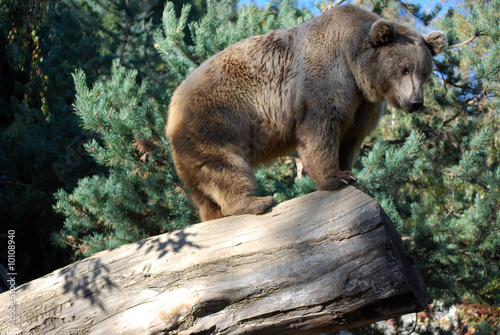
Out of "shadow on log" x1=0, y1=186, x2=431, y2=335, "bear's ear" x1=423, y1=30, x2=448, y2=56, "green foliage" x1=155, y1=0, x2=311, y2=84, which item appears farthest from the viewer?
"green foliage" x1=155, y1=0, x2=311, y2=84

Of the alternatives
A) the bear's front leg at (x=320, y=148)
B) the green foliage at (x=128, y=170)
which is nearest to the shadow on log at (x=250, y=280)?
the bear's front leg at (x=320, y=148)

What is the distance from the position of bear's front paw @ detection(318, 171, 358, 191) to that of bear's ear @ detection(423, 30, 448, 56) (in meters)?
1.48

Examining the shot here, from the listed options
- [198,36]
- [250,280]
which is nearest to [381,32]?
[250,280]

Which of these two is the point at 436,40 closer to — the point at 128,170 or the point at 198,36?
the point at 198,36

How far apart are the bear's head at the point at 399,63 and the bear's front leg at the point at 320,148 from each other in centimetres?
54

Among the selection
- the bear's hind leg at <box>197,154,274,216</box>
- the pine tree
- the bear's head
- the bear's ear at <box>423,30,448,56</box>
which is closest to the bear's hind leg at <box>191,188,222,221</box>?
the bear's hind leg at <box>197,154,274,216</box>

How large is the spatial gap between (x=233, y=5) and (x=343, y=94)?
9.46 metres

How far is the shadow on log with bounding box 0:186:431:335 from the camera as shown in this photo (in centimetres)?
291

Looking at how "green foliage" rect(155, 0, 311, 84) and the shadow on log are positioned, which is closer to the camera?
the shadow on log

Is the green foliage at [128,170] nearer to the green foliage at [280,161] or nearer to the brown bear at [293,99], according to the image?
the green foliage at [280,161]

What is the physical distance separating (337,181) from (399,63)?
1.15m

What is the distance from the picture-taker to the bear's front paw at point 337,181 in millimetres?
3453

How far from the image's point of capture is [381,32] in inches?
149

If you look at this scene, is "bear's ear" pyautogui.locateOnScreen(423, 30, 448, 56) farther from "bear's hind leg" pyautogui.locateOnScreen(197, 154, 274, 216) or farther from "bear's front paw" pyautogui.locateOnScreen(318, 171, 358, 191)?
"bear's hind leg" pyautogui.locateOnScreen(197, 154, 274, 216)
